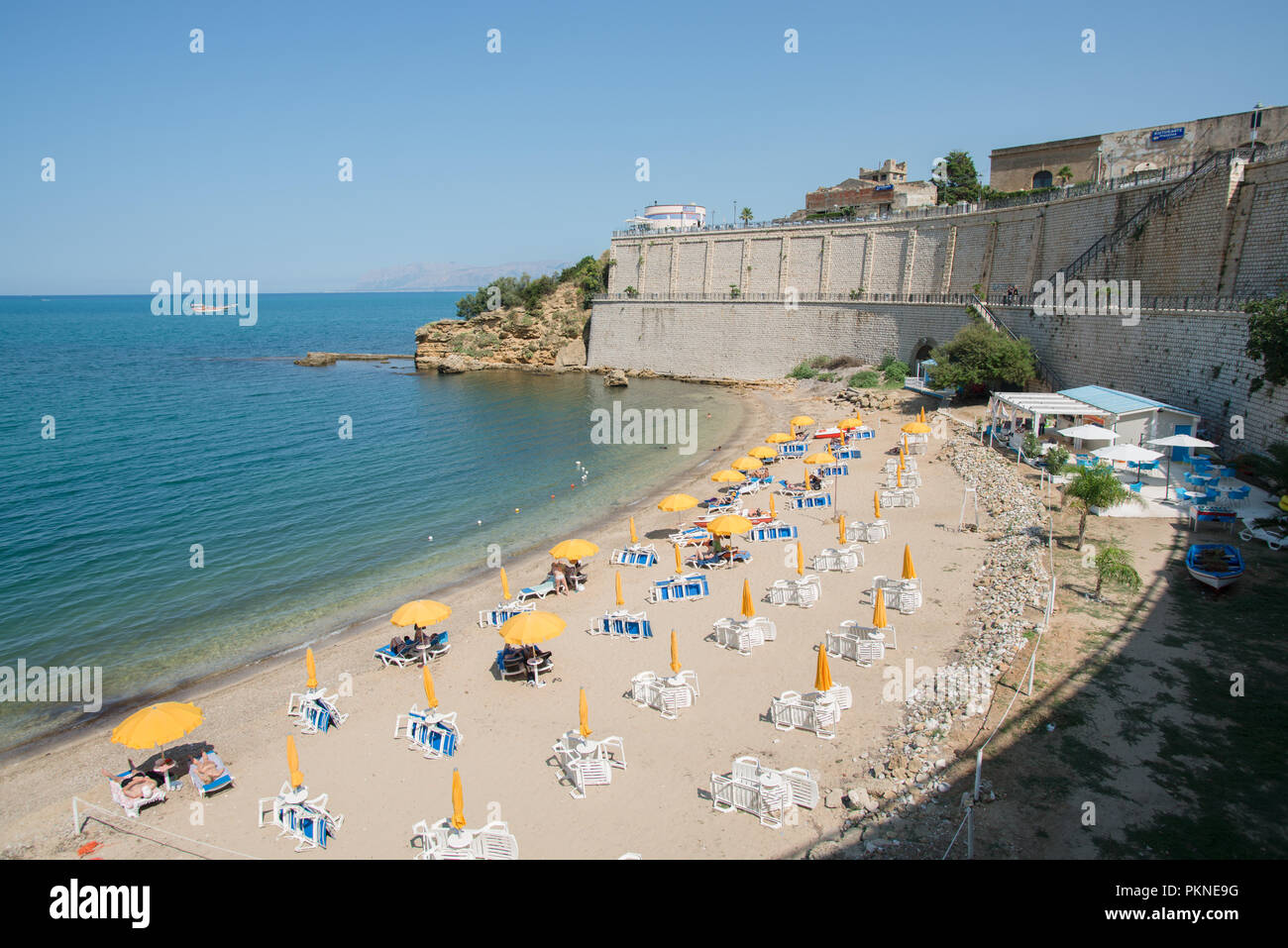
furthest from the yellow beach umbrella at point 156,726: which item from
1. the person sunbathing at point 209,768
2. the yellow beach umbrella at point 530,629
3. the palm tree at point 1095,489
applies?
the palm tree at point 1095,489

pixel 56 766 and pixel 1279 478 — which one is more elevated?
pixel 1279 478

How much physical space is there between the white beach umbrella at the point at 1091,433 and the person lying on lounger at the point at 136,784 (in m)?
24.6

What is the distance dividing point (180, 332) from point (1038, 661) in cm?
15950

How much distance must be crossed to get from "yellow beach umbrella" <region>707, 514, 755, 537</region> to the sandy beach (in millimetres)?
1204

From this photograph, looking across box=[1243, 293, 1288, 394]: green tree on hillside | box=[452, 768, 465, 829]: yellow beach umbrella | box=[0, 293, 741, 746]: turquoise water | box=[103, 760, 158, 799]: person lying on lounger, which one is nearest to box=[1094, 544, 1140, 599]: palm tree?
box=[1243, 293, 1288, 394]: green tree on hillside

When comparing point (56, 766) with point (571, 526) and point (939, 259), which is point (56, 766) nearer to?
point (571, 526)

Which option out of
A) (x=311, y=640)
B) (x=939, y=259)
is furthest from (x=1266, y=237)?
(x=311, y=640)

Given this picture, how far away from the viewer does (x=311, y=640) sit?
17.9 metres

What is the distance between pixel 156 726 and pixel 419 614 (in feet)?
15.9

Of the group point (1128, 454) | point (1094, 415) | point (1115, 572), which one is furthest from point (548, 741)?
point (1094, 415)

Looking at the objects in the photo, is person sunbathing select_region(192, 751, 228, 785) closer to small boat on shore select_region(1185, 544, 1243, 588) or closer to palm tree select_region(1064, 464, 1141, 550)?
small boat on shore select_region(1185, 544, 1243, 588)

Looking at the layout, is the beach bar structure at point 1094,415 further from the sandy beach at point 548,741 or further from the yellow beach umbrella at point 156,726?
the yellow beach umbrella at point 156,726

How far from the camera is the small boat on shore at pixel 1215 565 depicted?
46.3ft
